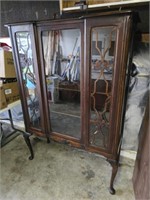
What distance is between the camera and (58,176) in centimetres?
160

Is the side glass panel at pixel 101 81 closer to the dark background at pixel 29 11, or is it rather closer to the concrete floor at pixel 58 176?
the concrete floor at pixel 58 176

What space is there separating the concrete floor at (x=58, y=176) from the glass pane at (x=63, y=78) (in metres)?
0.50

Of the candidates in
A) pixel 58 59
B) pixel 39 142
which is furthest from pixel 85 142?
pixel 39 142

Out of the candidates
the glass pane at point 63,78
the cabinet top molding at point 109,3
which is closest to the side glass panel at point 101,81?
the glass pane at point 63,78

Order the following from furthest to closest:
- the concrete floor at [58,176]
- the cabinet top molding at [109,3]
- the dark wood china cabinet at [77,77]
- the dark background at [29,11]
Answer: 1. the dark background at [29,11]
2. the concrete floor at [58,176]
3. the cabinet top molding at [109,3]
4. the dark wood china cabinet at [77,77]

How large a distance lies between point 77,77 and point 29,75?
1.52 ft

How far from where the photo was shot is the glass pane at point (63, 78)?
120 centimetres

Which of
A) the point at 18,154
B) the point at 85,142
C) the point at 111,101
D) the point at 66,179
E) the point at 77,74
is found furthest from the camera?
the point at 18,154

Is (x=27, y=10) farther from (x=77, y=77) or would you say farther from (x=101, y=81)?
(x=101, y=81)

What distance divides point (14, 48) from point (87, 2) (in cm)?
74

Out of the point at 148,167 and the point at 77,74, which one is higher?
the point at 77,74

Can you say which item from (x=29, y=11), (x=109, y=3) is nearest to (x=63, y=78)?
(x=109, y=3)

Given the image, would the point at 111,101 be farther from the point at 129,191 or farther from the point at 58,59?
the point at 129,191

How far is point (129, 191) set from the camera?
4.72 feet
